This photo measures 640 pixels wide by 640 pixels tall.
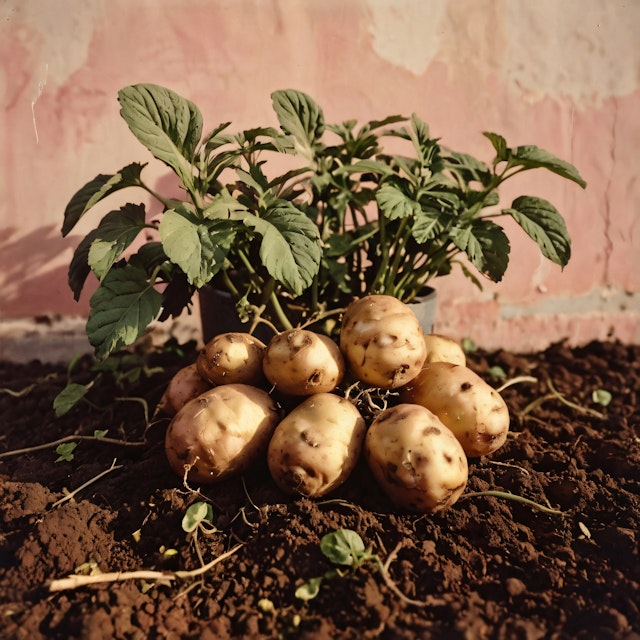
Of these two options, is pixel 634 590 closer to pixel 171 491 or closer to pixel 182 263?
pixel 171 491

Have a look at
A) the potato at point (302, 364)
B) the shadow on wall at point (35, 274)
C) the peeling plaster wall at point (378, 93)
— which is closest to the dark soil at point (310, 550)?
the potato at point (302, 364)

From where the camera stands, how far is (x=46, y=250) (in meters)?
2.62

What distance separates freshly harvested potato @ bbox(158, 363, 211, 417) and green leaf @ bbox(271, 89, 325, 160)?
0.83m

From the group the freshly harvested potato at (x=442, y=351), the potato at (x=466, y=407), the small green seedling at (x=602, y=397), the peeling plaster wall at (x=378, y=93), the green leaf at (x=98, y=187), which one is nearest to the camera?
the potato at (x=466, y=407)

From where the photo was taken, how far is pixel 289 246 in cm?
175

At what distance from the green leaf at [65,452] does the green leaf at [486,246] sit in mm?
1352

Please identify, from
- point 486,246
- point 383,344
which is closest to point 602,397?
point 486,246

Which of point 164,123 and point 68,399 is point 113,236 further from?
point 68,399

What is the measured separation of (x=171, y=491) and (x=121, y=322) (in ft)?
1.63

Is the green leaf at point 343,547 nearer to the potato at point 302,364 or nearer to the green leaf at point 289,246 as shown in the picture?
the potato at point 302,364

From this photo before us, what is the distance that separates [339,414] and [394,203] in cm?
66

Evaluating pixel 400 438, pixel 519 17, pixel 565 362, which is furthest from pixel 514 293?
pixel 400 438

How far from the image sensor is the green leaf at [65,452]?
1912 mm

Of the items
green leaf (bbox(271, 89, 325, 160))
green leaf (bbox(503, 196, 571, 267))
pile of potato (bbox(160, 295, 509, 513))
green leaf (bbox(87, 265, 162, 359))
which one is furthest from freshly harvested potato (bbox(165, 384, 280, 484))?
green leaf (bbox(503, 196, 571, 267))
